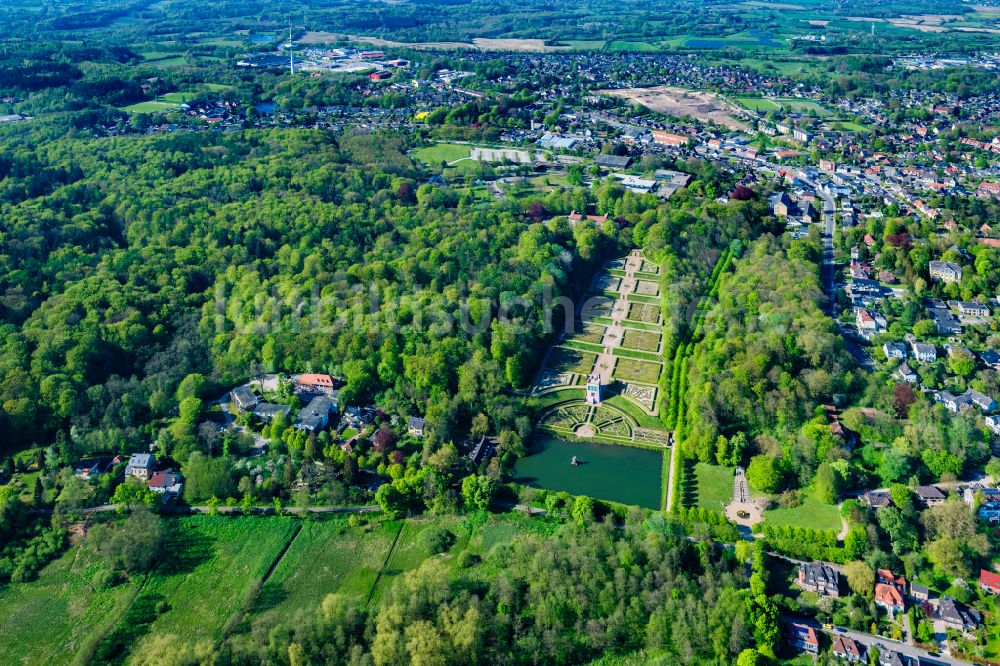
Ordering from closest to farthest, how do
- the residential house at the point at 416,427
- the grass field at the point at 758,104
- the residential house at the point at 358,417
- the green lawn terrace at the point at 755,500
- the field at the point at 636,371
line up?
1. the green lawn terrace at the point at 755,500
2. the residential house at the point at 416,427
3. the residential house at the point at 358,417
4. the field at the point at 636,371
5. the grass field at the point at 758,104

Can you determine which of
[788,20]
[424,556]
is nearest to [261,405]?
[424,556]

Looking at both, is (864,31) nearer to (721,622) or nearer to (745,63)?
(745,63)

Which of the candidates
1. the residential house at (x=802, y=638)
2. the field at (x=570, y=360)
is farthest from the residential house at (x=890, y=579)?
the field at (x=570, y=360)

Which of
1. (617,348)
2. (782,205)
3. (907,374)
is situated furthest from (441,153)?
(907,374)

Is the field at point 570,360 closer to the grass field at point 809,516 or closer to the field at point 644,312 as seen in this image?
the field at point 644,312

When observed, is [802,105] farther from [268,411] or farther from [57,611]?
[57,611]

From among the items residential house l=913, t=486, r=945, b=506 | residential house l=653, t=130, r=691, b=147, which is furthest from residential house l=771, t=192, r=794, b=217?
residential house l=913, t=486, r=945, b=506
